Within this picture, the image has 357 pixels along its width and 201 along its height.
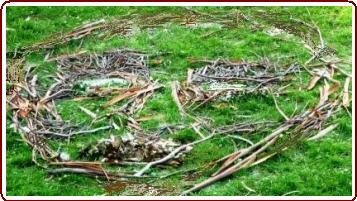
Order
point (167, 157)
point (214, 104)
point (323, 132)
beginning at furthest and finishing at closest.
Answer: point (214, 104), point (323, 132), point (167, 157)

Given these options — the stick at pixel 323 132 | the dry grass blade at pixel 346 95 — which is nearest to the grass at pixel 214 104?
the stick at pixel 323 132

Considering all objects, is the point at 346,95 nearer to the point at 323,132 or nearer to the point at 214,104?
the point at 323,132

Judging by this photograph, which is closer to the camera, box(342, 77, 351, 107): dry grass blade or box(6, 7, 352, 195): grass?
box(6, 7, 352, 195): grass

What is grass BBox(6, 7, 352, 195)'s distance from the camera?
6.74 m

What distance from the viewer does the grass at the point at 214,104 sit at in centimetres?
674

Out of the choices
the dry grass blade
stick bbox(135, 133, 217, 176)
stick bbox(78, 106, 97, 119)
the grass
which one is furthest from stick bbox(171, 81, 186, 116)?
the dry grass blade

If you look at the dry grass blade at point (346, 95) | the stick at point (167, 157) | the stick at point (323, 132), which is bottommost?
the stick at point (323, 132)

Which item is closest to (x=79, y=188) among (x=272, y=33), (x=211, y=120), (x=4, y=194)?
(x=4, y=194)

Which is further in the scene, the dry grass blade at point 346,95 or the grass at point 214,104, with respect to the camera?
the dry grass blade at point 346,95

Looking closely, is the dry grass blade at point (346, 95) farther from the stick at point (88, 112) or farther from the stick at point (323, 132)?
the stick at point (88, 112)

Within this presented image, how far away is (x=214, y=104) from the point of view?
8.28 m

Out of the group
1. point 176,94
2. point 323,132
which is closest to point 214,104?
point 176,94

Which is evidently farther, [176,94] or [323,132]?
[176,94]

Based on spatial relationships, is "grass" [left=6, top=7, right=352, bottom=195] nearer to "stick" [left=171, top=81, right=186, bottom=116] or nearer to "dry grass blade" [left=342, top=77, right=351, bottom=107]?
"stick" [left=171, top=81, right=186, bottom=116]
